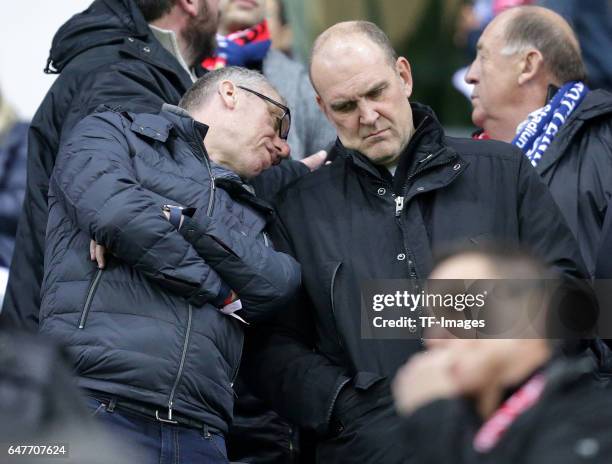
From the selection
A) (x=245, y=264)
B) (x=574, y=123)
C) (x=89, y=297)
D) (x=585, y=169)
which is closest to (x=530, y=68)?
(x=574, y=123)

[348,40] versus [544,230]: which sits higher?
[348,40]

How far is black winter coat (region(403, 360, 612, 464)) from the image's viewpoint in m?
3.45

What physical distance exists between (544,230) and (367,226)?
1.91 feet

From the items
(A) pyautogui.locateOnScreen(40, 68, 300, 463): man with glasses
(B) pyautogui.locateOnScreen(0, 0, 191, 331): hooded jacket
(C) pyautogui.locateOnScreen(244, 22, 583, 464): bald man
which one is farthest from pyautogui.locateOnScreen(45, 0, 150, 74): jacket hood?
(C) pyautogui.locateOnScreen(244, 22, 583, 464): bald man

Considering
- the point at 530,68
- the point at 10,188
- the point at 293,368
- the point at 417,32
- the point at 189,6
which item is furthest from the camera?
the point at 417,32

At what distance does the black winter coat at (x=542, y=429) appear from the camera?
3447mm

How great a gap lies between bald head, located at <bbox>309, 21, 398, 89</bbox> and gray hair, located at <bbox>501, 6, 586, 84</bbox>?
1.16 metres

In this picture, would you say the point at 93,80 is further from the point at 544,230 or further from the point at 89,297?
the point at 544,230

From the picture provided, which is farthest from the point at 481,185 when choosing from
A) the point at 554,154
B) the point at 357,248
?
the point at 554,154

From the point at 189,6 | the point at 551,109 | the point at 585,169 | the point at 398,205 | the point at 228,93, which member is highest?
the point at 189,6

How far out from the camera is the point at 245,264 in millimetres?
5016

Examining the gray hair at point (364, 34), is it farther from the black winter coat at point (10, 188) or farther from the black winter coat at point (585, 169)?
the black winter coat at point (10, 188)

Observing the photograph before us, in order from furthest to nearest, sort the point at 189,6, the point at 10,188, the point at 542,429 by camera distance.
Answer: the point at 10,188
the point at 189,6
the point at 542,429

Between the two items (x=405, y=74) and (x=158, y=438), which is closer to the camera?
(x=158, y=438)
